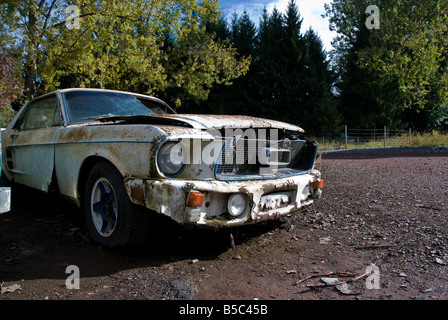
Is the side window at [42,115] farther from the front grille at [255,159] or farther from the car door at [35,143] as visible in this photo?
the front grille at [255,159]

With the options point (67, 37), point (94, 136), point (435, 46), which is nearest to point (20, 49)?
point (67, 37)

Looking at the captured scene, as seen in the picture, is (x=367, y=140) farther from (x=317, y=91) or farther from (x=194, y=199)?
(x=194, y=199)

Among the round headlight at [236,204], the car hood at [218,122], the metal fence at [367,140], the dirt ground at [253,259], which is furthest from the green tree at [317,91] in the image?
the round headlight at [236,204]

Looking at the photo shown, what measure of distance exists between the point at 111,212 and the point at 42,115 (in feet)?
6.40

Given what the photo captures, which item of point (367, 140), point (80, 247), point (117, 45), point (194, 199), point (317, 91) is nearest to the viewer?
point (194, 199)

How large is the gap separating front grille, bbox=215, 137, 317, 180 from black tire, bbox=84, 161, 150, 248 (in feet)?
2.26

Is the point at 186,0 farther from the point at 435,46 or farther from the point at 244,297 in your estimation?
the point at 244,297

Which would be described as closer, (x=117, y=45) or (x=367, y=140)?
(x=117, y=45)

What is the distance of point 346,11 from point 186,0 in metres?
15.4

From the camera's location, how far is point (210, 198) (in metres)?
2.35

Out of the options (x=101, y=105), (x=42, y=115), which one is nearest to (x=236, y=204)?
(x=101, y=105)

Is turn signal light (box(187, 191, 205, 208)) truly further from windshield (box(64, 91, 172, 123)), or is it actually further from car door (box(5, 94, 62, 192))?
car door (box(5, 94, 62, 192))

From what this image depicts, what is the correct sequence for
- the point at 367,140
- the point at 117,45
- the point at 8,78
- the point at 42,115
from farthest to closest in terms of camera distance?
the point at 367,140
the point at 117,45
the point at 8,78
the point at 42,115

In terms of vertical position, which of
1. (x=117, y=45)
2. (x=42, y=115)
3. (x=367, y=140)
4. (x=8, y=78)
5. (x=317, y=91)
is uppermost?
(x=117, y=45)
